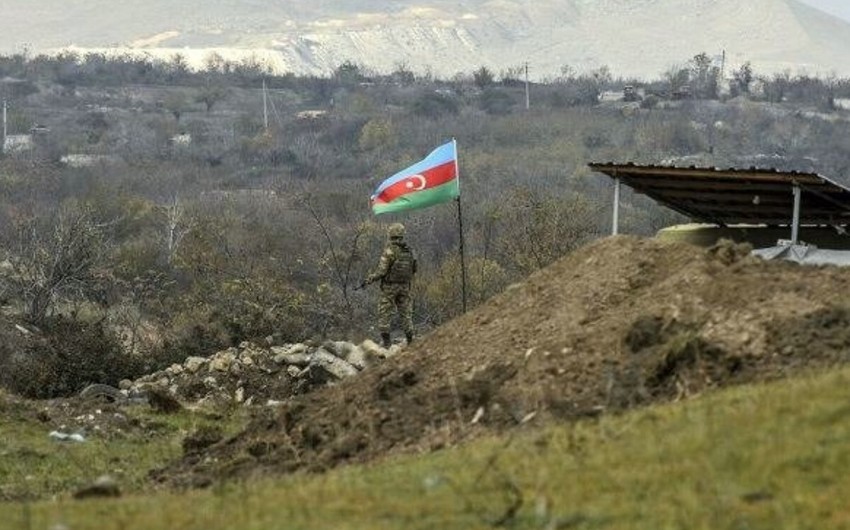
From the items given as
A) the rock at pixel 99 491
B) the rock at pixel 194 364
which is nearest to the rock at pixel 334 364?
the rock at pixel 194 364

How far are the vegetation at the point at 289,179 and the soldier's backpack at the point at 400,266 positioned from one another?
594cm

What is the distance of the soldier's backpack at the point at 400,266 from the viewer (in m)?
26.2

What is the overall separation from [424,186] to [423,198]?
19cm

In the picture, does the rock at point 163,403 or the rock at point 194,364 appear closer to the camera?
the rock at point 163,403

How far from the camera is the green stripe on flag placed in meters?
26.7

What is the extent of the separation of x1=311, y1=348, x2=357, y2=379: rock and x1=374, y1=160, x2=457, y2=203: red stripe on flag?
2553 millimetres

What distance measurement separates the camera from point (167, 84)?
13338 centimetres

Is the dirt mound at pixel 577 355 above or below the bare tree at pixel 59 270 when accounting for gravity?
above

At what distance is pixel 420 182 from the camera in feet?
88.2

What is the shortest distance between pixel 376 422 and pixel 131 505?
4558 mm

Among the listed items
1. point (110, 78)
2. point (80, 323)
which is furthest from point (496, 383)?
point (110, 78)

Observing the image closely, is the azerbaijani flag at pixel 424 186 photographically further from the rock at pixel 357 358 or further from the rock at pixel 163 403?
the rock at pixel 163 403

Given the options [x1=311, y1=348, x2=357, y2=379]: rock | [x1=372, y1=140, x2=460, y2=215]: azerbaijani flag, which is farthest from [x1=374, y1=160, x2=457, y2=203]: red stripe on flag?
[x1=311, y1=348, x2=357, y2=379]: rock

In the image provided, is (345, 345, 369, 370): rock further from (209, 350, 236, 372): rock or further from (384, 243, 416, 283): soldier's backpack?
(209, 350, 236, 372): rock
